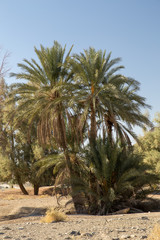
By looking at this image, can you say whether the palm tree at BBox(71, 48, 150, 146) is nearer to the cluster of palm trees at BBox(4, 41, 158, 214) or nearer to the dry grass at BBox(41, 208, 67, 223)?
the cluster of palm trees at BBox(4, 41, 158, 214)

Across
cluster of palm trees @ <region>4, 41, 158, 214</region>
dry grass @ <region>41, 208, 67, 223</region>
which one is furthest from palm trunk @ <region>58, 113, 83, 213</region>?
dry grass @ <region>41, 208, 67, 223</region>

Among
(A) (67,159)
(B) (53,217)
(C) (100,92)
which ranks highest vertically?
(C) (100,92)

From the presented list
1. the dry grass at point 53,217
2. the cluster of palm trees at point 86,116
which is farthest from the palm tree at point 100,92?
the dry grass at point 53,217

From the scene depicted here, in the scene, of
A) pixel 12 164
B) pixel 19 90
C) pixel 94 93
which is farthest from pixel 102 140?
pixel 12 164

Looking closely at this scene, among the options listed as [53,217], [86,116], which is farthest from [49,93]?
[53,217]

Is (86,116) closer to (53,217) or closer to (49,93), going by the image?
(49,93)

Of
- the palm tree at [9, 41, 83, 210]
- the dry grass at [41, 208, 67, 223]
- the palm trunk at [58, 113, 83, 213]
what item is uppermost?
the palm tree at [9, 41, 83, 210]

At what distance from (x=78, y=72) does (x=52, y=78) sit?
1.59m

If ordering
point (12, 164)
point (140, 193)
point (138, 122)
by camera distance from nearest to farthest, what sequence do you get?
point (140, 193) → point (138, 122) → point (12, 164)

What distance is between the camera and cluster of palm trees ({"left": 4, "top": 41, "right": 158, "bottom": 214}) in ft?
45.2

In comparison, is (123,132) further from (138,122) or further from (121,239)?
(121,239)

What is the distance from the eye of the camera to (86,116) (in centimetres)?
1479

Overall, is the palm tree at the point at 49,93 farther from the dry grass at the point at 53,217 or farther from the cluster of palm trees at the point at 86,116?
the dry grass at the point at 53,217

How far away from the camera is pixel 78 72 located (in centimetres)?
1511
